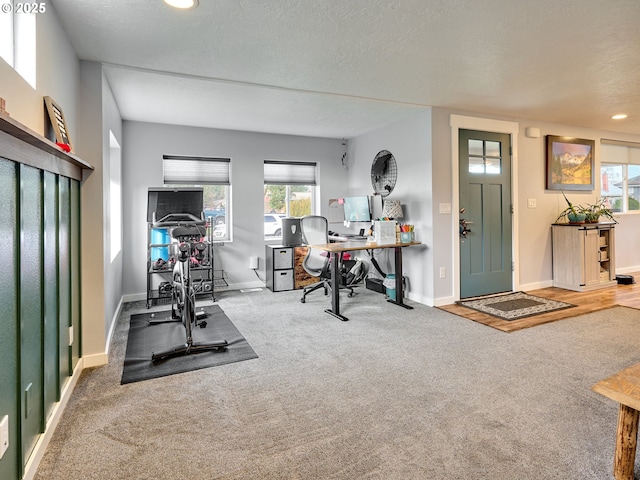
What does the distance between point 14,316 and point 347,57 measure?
2.70 metres

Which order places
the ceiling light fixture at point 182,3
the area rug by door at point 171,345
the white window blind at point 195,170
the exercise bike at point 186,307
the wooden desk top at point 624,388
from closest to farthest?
the wooden desk top at point 624,388 < the ceiling light fixture at point 182,3 < the area rug by door at point 171,345 < the exercise bike at point 186,307 < the white window blind at point 195,170

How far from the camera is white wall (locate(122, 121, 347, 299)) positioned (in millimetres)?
4867

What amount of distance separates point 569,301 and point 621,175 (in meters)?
3.37

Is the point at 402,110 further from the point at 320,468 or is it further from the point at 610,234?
the point at 320,468

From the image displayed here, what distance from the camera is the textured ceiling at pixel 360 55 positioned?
7.40ft

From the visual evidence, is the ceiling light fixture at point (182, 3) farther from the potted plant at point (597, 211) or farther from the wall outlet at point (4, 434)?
the potted plant at point (597, 211)

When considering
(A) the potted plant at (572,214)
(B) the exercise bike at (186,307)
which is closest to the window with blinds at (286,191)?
(B) the exercise bike at (186,307)

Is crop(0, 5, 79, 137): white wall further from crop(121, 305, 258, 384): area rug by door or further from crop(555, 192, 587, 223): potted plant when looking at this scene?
crop(555, 192, 587, 223): potted plant

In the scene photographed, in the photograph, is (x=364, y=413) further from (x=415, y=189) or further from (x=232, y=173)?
(x=232, y=173)

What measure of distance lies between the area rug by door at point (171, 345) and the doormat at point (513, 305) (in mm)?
2674

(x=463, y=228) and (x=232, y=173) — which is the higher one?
(x=232, y=173)

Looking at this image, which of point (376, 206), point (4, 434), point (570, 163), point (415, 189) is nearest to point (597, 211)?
point (570, 163)

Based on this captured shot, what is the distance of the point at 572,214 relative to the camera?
5230 mm

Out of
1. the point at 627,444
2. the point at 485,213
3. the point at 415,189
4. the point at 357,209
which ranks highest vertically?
the point at 415,189
